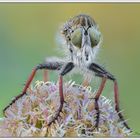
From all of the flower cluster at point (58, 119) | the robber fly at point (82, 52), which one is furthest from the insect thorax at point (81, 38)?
the flower cluster at point (58, 119)

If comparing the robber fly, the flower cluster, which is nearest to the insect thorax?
the robber fly

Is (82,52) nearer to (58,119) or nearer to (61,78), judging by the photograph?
(61,78)

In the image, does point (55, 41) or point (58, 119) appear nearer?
point (58, 119)

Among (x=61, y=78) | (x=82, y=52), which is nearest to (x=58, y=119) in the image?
(x=61, y=78)

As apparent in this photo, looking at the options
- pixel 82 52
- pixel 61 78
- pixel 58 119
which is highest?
pixel 82 52

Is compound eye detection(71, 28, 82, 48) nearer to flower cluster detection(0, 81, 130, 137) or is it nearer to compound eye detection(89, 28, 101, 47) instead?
compound eye detection(89, 28, 101, 47)

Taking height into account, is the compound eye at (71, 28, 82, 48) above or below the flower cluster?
above

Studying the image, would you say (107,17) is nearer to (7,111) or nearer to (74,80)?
(74,80)
